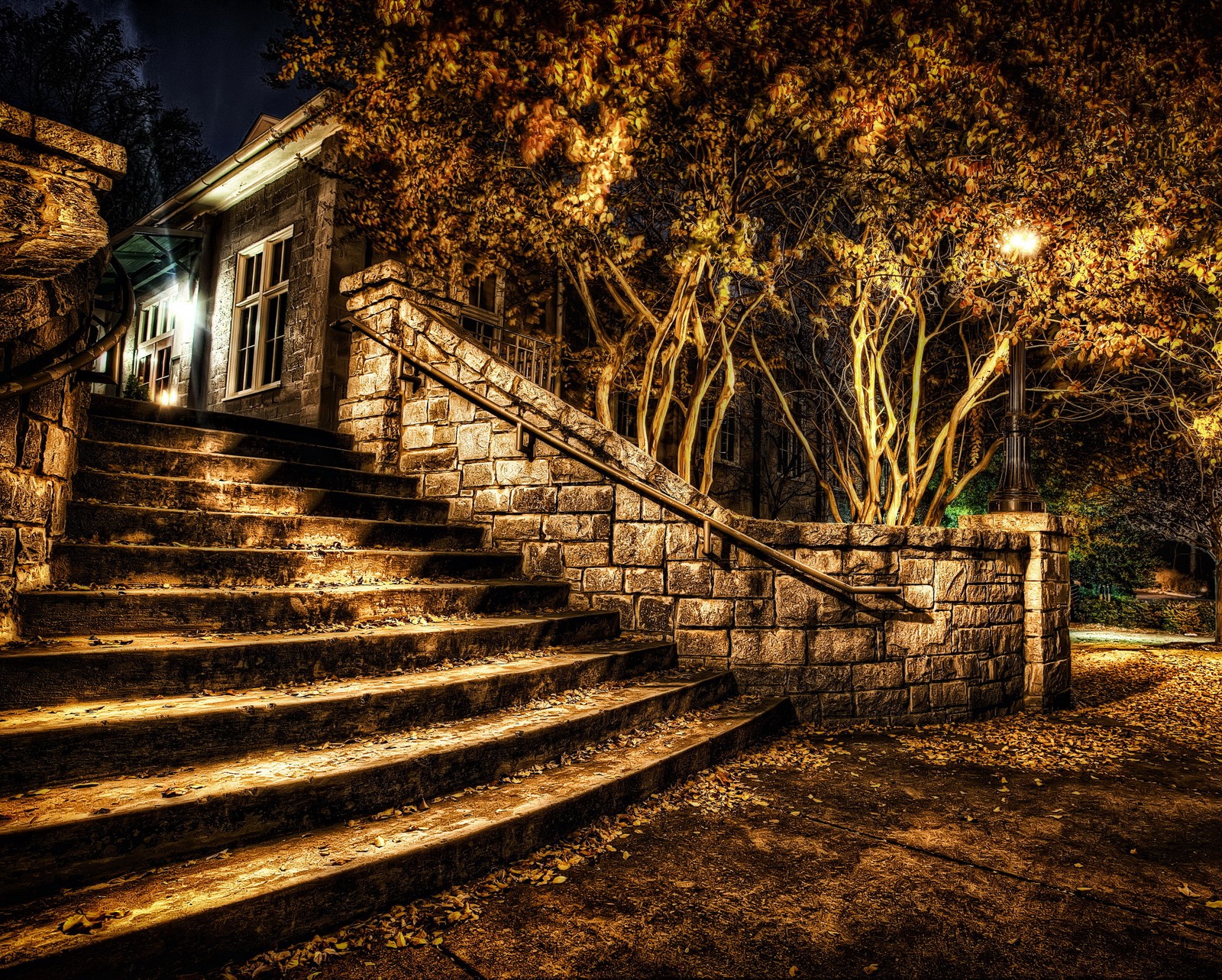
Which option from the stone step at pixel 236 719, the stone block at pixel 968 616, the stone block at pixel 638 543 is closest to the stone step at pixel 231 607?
the stone step at pixel 236 719

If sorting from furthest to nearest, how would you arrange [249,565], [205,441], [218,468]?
[205,441] → [218,468] → [249,565]

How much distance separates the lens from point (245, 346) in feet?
38.8

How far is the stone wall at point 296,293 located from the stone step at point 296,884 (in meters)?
8.11

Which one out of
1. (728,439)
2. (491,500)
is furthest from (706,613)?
(728,439)

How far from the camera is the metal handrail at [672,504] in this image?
15.8 feet

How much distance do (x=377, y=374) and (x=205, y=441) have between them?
1.93 meters

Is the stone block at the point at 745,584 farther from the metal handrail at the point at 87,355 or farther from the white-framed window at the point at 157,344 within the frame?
the white-framed window at the point at 157,344

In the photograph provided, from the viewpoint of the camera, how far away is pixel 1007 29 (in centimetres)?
607

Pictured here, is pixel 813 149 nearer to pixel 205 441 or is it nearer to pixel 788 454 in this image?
pixel 205 441

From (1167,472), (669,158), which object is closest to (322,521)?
(669,158)

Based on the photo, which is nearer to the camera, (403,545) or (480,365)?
(403,545)

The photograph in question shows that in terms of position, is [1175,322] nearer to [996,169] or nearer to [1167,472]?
[996,169]

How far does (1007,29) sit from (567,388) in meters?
7.35

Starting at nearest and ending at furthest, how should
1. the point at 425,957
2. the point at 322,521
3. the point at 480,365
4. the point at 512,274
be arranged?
the point at 425,957
the point at 322,521
the point at 480,365
the point at 512,274
